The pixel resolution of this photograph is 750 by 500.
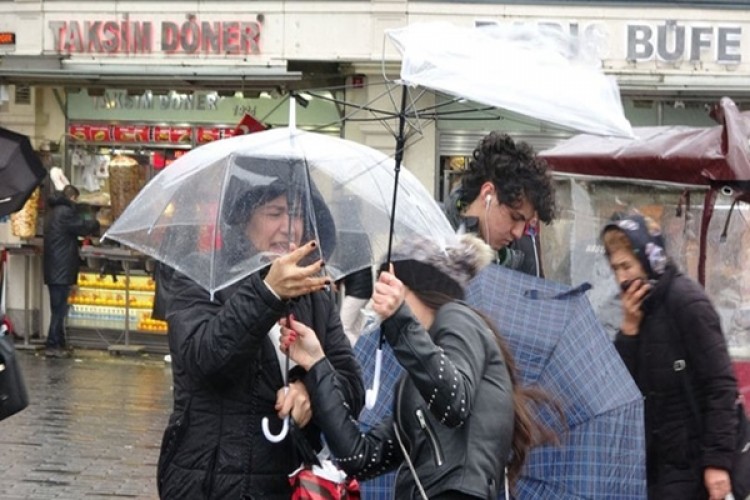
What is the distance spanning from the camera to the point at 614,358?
433 centimetres

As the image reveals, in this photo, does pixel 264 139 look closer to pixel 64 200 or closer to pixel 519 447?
pixel 519 447

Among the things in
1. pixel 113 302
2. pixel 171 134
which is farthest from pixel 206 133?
pixel 113 302

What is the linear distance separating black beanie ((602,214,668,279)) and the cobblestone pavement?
4808mm

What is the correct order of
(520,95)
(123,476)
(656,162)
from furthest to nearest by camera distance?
(123,476)
(656,162)
(520,95)

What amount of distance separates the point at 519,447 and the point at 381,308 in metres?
0.66

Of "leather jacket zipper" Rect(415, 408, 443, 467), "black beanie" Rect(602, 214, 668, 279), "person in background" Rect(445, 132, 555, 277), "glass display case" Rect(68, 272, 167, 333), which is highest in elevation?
"person in background" Rect(445, 132, 555, 277)

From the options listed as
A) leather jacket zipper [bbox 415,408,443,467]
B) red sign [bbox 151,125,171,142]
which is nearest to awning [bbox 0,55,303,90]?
red sign [bbox 151,125,171,142]

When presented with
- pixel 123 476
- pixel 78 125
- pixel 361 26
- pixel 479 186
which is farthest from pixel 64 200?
pixel 479 186

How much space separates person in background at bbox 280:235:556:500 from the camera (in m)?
3.55

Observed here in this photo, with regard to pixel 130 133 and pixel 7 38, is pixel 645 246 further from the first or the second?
pixel 7 38

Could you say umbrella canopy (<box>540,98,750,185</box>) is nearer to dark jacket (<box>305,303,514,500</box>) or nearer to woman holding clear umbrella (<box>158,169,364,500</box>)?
woman holding clear umbrella (<box>158,169,364,500</box>)

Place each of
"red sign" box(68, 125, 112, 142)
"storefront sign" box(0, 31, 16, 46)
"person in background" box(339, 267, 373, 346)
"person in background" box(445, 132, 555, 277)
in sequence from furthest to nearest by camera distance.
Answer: "storefront sign" box(0, 31, 16, 46) → "red sign" box(68, 125, 112, 142) → "person in background" box(339, 267, 373, 346) → "person in background" box(445, 132, 555, 277)

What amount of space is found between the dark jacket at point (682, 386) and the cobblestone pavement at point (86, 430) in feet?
15.3

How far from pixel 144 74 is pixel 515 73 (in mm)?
10607
